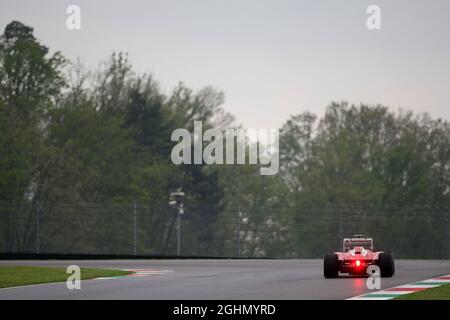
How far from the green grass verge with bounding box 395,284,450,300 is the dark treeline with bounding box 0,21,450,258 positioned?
22.1 m

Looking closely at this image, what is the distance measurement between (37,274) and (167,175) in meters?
53.9

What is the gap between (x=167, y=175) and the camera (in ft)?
266

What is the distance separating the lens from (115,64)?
78.8 meters

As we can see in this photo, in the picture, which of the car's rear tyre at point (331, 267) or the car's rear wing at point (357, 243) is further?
the car's rear wing at point (357, 243)

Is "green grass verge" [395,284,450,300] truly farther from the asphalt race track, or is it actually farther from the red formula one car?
the red formula one car

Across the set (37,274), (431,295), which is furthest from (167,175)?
(431,295)

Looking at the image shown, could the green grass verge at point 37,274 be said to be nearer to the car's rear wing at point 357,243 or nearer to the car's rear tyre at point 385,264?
the car's rear wing at point 357,243

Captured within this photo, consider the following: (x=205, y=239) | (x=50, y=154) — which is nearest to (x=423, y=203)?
(x=205, y=239)

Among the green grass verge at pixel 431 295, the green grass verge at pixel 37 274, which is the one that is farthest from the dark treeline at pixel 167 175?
the green grass verge at pixel 431 295

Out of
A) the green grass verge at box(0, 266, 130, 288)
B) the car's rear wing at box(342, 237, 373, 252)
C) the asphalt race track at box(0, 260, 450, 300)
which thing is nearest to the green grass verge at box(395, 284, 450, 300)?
the asphalt race track at box(0, 260, 450, 300)

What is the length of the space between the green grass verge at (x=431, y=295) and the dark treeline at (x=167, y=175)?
22123 millimetres

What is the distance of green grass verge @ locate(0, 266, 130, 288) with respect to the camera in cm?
2450

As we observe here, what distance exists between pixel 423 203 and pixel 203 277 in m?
60.2

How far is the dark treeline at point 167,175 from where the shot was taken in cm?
5659
